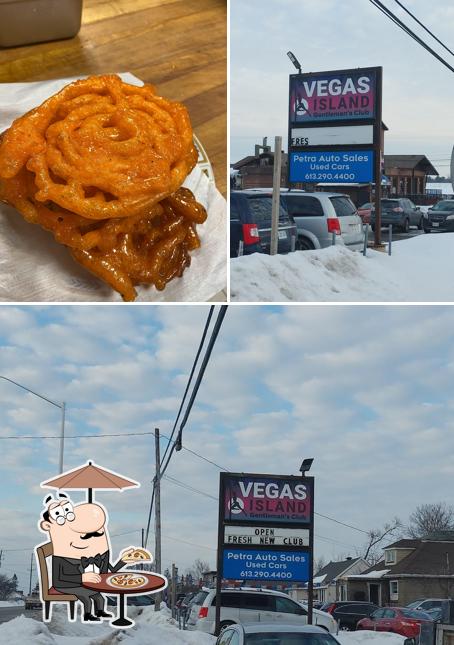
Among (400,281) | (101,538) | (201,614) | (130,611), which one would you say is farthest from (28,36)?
(201,614)

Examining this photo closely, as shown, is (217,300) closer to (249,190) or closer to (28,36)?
(249,190)

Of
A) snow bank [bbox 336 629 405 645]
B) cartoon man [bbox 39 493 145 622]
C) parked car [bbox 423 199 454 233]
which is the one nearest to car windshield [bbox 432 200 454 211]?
parked car [bbox 423 199 454 233]

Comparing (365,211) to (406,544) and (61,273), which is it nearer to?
(61,273)

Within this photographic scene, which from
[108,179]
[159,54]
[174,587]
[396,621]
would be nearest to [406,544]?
[396,621]

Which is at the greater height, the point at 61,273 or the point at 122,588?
the point at 61,273

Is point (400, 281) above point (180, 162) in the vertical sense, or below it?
below

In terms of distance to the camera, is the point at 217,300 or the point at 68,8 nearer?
the point at 217,300

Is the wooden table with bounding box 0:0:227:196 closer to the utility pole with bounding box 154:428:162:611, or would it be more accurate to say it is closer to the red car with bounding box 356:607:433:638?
the utility pole with bounding box 154:428:162:611
